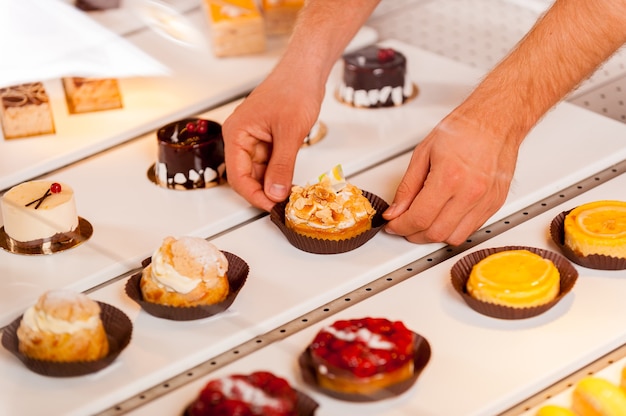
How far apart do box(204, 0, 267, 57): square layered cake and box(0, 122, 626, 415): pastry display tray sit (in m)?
1.01

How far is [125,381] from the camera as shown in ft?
6.63

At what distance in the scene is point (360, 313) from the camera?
2.18 m

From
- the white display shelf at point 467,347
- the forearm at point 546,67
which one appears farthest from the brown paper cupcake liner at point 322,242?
the forearm at point 546,67

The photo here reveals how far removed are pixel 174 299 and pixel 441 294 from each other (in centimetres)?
53

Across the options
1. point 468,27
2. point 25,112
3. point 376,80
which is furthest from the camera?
point 468,27

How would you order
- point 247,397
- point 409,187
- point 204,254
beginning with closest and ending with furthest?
point 247,397, point 204,254, point 409,187

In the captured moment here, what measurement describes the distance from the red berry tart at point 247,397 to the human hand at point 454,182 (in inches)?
24.1

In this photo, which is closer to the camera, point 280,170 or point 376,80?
point 280,170

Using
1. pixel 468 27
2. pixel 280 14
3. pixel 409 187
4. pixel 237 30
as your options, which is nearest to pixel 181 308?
pixel 409 187

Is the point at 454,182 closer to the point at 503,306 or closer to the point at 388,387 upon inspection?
the point at 503,306

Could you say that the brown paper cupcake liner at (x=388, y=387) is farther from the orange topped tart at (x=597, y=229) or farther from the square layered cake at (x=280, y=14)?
the square layered cake at (x=280, y=14)

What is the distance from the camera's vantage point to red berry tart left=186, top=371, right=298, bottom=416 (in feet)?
5.84

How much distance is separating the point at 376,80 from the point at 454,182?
80 cm

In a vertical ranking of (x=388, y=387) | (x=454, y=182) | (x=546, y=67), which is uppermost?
(x=546, y=67)
